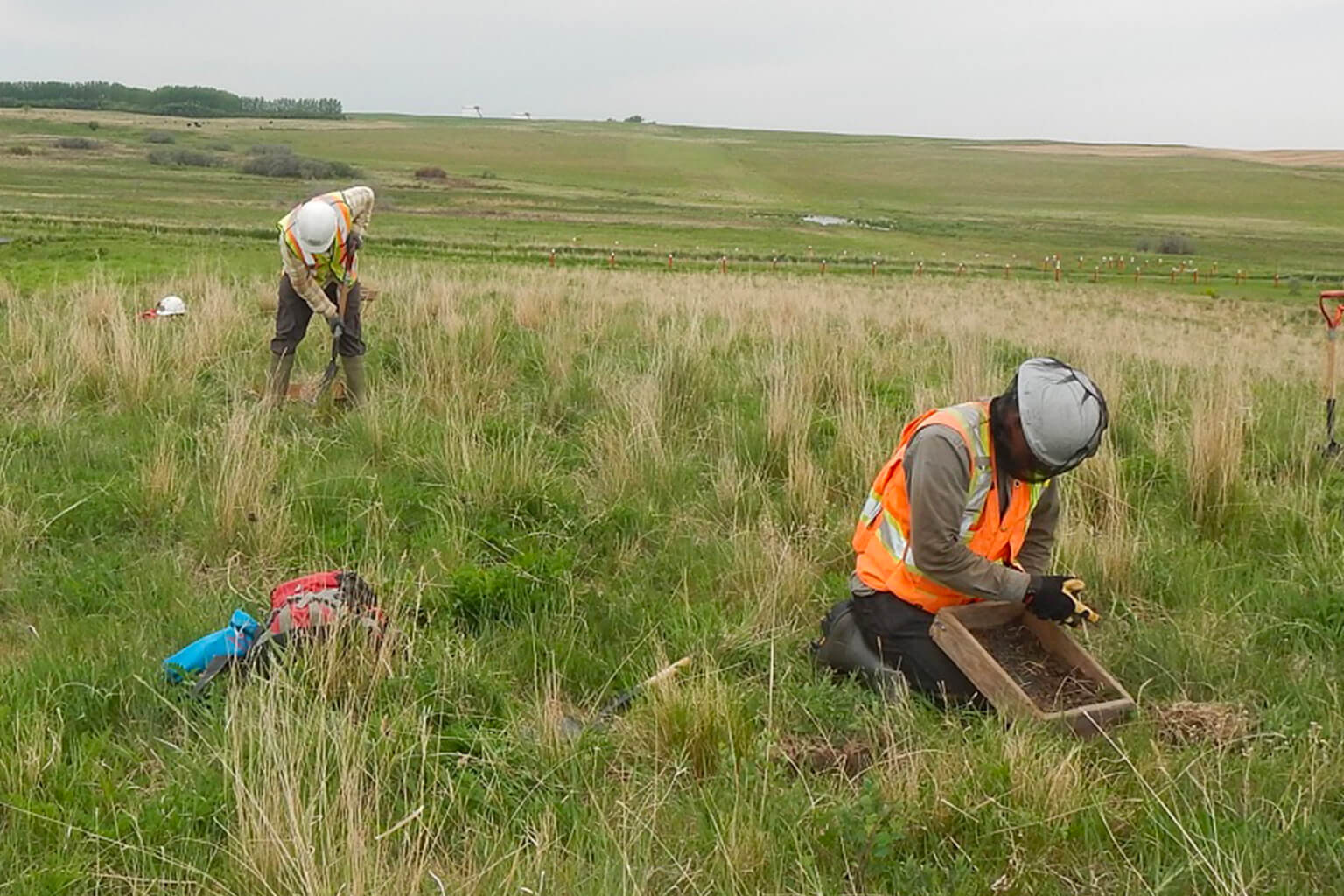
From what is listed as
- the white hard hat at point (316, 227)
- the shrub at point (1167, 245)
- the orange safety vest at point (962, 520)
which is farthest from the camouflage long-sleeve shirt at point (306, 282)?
the shrub at point (1167, 245)

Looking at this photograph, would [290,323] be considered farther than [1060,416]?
Yes

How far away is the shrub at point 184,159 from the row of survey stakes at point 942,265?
44.2 meters

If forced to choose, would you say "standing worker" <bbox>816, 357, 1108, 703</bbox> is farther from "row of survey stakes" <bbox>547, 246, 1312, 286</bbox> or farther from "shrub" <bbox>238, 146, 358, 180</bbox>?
"shrub" <bbox>238, 146, 358, 180</bbox>

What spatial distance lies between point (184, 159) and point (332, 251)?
239ft

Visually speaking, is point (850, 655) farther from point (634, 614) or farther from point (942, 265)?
point (942, 265)

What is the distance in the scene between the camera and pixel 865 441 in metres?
6.39

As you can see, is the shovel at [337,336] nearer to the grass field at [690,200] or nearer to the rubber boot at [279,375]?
the rubber boot at [279,375]

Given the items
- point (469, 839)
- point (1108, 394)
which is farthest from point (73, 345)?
point (1108, 394)

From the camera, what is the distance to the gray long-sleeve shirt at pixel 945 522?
12.8ft

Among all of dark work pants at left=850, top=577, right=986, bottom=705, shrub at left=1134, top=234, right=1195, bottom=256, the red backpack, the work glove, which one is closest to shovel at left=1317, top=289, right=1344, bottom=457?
the work glove

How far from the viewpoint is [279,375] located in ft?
25.5

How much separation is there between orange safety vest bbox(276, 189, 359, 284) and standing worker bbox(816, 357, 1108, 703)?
4.91m

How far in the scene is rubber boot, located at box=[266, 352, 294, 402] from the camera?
7609mm

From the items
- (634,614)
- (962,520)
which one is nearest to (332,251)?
(634,614)
